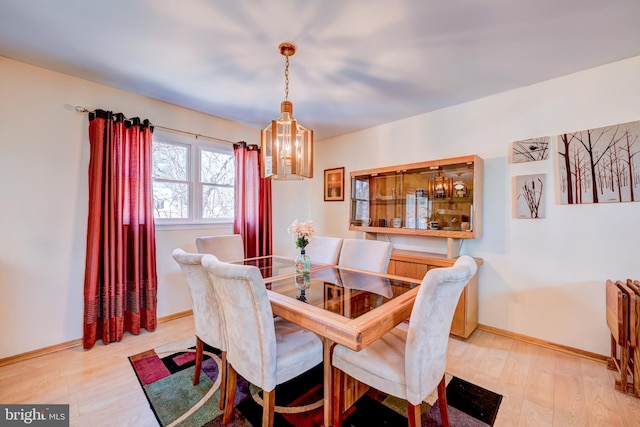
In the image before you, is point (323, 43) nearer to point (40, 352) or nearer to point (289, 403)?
point (289, 403)

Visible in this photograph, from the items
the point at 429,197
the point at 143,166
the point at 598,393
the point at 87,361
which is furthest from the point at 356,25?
the point at 87,361

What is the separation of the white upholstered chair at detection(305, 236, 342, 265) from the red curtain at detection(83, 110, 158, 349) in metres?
1.72

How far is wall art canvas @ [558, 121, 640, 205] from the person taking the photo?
6.89 ft

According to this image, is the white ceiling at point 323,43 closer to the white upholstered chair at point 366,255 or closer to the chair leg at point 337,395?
the white upholstered chair at point 366,255

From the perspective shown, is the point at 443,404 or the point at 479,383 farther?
the point at 479,383

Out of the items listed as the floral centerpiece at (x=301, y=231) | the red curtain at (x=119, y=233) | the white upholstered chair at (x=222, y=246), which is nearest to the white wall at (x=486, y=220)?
the red curtain at (x=119, y=233)

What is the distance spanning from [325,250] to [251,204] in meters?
1.38

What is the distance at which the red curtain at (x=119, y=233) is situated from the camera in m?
2.45

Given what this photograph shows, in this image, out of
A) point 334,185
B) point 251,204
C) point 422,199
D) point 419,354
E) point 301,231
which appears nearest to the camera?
point 419,354

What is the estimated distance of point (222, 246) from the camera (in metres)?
2.89

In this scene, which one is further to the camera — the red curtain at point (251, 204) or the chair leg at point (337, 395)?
the red curtain at point (251, 204)

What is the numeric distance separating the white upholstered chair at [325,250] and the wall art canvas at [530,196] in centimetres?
181

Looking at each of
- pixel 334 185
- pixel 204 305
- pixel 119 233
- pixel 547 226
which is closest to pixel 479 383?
pixel 547 226

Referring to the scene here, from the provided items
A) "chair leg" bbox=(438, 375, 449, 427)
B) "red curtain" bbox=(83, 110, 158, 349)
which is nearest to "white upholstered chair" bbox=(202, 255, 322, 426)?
"chair leg" bbox=(438, 375, 449, 427)
